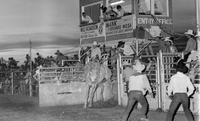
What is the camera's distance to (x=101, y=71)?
14055 millimetres

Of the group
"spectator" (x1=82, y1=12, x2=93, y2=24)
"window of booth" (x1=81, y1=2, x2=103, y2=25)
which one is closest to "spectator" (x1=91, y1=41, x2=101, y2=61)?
"window of booth" (x1=81, y1=2, x2=103, y2=25)

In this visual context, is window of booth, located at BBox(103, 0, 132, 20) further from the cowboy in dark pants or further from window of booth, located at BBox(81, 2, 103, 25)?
the cowboy in dark pants

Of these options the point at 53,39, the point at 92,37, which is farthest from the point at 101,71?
the point at 53,39

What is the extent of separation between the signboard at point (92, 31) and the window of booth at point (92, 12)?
427mm

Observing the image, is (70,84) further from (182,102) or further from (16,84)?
(182,102)

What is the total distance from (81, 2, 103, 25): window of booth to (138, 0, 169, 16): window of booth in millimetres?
2513

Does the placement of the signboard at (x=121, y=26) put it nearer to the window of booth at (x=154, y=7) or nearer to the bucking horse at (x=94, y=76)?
the window of booth at (x=154, y=7)

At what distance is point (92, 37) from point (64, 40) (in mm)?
3573

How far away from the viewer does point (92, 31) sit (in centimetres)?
1977

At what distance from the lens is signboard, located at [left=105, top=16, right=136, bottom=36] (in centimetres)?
1716

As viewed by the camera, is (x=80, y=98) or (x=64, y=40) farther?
(x=64, y=40)

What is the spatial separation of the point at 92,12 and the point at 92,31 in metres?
1.72

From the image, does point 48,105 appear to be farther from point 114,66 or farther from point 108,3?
point 108,3

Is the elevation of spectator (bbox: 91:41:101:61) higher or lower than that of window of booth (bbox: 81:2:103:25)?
lower
